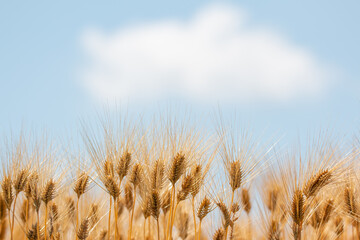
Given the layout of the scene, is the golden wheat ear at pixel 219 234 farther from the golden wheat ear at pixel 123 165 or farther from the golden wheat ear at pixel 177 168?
the golden wheat ear at pixel 123 165

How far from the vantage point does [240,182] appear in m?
2.45

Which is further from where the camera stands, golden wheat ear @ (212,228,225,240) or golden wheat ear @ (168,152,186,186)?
golden wheat ear @ (212,228,225,240)

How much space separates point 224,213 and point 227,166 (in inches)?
11.3

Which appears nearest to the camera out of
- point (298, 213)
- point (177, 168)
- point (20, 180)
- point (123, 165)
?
point (298, 213)

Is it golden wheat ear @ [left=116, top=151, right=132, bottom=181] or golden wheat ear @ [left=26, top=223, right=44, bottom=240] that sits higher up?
golden wheat ear @ [left=116, top=151, right=132, bottom=181]

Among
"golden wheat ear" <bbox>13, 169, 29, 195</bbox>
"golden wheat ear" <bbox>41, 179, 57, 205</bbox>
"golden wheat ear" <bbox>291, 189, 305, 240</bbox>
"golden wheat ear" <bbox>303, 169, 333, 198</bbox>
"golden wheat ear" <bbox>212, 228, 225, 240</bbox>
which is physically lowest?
"golden wheat ear" <bbox>212, 228, 225, 240</bbox>

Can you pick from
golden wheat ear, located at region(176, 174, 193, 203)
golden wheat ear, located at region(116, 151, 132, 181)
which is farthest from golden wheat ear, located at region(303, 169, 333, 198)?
golden wheat ear, located at region(116, 151, 132, 181)

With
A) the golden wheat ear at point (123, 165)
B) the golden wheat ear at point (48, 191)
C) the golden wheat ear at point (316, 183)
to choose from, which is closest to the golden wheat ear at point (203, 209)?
the golden wheat ear at point (123, 165)

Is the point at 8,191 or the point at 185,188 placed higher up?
the point at 8,191

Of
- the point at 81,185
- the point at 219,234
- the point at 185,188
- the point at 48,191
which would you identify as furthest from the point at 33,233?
the point at 219,234

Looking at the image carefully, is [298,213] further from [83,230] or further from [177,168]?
Result: [83,230]

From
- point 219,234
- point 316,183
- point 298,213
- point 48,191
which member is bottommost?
point 219,234

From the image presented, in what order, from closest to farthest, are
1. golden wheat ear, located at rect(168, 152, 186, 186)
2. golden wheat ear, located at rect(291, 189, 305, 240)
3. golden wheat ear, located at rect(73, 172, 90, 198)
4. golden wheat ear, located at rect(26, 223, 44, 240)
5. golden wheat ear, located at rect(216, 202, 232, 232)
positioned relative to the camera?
golden wheat ear, located at rect(291, 189, 305, 240) → golden wheat ear, located at rect(168, 152, 186, 186) → golden wheat ear, located at rect(216, 202, 232, 232) → golden wheat ear, located at rect(26, 223, 44, 240) → golden wheat ear, located at rect(73, 172, 90, 198)

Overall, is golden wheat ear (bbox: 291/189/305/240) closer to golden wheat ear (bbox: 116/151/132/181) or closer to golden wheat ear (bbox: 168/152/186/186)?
golden wheat ear (bbox: 168/152/186/186)
